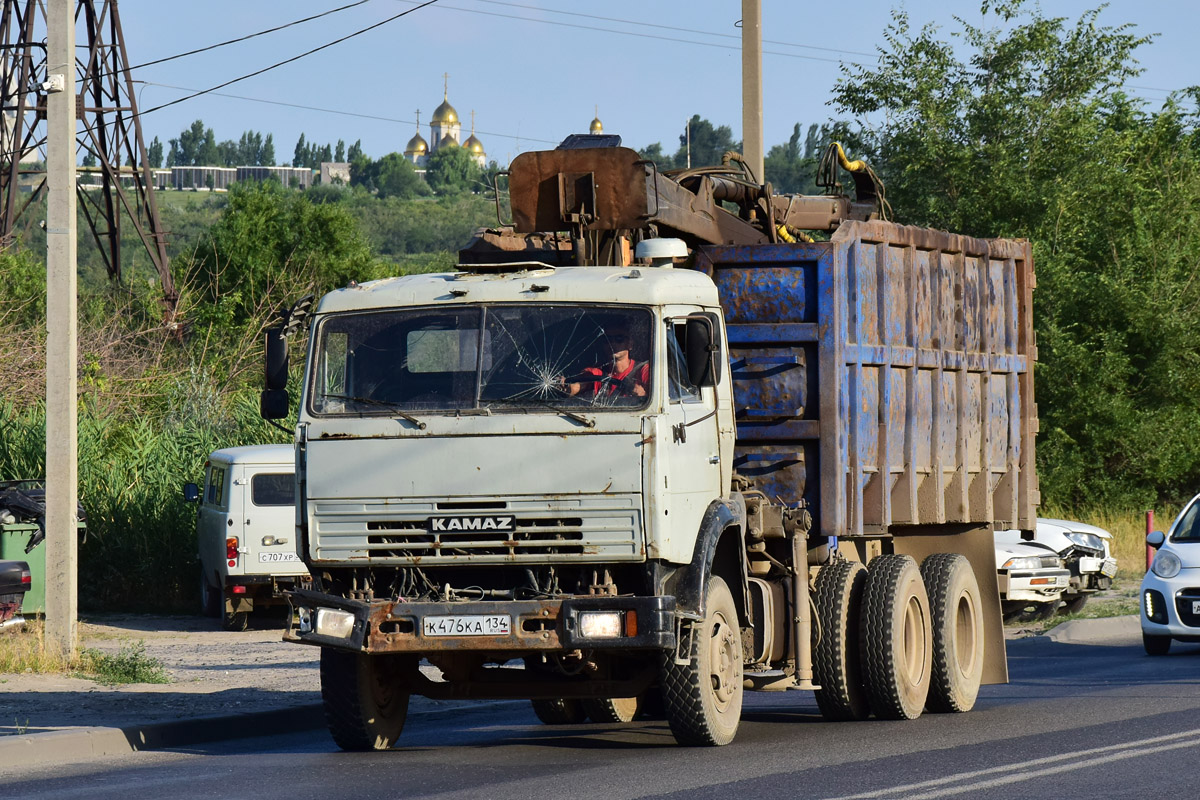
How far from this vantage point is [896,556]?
12.0 meters

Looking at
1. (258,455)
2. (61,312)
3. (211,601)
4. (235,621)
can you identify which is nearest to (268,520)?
(258,455)

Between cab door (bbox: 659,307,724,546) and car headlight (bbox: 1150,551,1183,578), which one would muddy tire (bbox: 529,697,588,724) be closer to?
cab door (bbox: 659,307,724,546)

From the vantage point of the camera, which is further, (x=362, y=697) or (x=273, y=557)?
(x=273, y=557)

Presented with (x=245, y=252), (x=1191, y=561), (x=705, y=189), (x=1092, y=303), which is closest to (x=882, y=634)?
(x=705, y=189)

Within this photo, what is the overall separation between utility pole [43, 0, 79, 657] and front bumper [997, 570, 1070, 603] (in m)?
9.47

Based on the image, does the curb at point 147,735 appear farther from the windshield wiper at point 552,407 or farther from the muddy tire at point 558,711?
the windshield wiper at point 552,407

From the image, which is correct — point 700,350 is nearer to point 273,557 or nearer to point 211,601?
point 273,557

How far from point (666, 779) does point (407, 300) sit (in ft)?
10.1

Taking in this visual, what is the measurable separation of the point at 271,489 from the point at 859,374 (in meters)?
11.6

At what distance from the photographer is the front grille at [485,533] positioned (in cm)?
941

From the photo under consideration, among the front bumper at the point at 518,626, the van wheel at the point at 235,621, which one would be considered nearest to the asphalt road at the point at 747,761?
the front bumper at the point at 518,626

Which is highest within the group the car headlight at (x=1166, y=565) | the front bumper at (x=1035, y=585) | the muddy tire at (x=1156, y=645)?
the car headlight at (x=1166, y=565)

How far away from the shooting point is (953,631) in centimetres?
1237

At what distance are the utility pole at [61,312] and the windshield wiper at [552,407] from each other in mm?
6570
